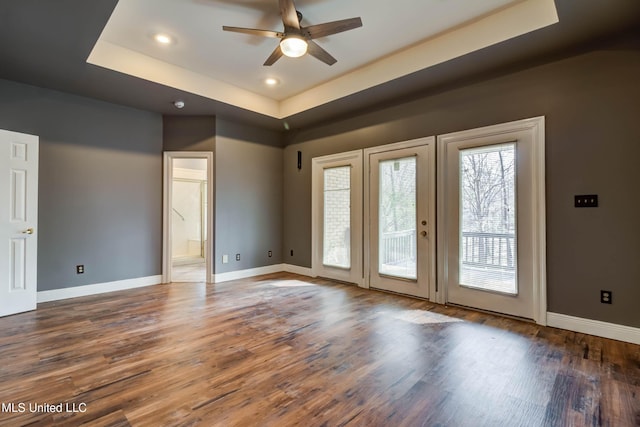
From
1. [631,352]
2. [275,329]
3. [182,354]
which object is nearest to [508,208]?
[631,352]

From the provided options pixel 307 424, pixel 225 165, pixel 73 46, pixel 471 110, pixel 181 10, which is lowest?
pixel 307 424

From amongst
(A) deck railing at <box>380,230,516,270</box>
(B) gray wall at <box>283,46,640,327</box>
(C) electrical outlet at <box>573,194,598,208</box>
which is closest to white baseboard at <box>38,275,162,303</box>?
(A) deck railing at <box>380,230,516,270</box>

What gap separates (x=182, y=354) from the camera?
2512mm

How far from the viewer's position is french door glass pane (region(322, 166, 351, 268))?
5020 millimetres

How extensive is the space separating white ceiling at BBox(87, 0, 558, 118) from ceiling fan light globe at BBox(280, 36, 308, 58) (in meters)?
0.32

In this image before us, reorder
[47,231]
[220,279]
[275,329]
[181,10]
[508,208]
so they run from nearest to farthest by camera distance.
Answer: [181,10] → [275,329] → [508,208] → [47,231] → [220,279]

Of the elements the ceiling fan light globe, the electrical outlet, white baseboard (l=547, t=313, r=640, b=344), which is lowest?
white baseboard (l=547, t=313, r=640, b=344)

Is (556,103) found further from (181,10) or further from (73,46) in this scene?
(73,46)

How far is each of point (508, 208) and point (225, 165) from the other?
4184 millimetres

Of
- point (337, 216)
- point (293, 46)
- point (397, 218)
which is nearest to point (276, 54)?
point (293, 46)

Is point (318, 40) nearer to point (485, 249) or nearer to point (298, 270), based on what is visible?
point (485, 249)

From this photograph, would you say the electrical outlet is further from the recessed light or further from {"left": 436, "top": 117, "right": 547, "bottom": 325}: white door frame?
the recessed light

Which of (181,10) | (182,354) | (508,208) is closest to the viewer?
(182,354)

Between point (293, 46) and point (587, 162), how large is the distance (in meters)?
3.02
